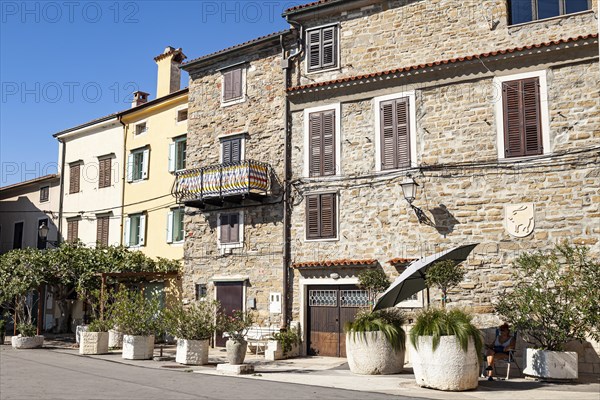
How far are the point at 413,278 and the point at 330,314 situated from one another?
4.45 m

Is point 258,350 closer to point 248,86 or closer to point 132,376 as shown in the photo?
point 132,376

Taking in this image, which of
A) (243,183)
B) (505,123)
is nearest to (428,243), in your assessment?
(505,123)

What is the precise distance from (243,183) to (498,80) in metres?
7.41

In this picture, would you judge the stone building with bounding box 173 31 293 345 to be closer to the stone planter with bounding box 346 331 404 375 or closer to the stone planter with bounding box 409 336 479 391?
the stone planter with bounding box 346 331 404 375

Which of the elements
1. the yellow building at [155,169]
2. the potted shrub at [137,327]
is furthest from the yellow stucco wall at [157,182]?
the potted shrub at [137,327]

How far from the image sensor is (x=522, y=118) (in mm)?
14953

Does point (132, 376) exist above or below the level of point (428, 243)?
below

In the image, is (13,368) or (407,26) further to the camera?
(407,26)

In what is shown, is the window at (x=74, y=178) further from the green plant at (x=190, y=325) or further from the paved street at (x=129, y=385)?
the green plant at (x=190, y=325)

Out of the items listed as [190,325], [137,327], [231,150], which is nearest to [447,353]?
[190,325]

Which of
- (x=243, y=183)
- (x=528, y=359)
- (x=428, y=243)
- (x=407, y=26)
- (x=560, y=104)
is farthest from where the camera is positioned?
(x=243, y=183)

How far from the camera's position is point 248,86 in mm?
19812

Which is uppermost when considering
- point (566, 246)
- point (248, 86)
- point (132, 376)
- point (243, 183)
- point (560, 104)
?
point (248, 86)

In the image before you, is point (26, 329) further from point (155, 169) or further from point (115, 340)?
point (155, 169)
